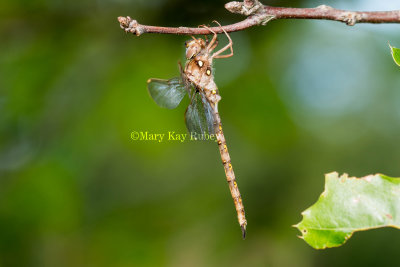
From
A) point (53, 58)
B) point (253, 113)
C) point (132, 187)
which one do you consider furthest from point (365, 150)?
point (53, 58)

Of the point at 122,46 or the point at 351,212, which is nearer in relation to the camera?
the point at 351,212

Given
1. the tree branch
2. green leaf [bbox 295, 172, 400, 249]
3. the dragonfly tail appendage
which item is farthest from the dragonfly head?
green leaf [bbox 295, 172, 400, 249]

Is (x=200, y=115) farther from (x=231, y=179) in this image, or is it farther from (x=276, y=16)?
(x=276, y=16)

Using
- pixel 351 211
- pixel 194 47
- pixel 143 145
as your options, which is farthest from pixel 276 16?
pixel 143 145

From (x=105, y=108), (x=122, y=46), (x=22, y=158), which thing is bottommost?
(x=22, y=158)

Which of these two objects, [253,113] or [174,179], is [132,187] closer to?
[174,179]

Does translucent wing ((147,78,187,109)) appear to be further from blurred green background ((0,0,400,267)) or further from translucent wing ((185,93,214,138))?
blurred green background ((0,0,400,267))

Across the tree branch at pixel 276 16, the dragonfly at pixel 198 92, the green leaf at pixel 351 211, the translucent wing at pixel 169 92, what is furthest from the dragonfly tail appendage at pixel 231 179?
the tree branch at pixel 276 16
